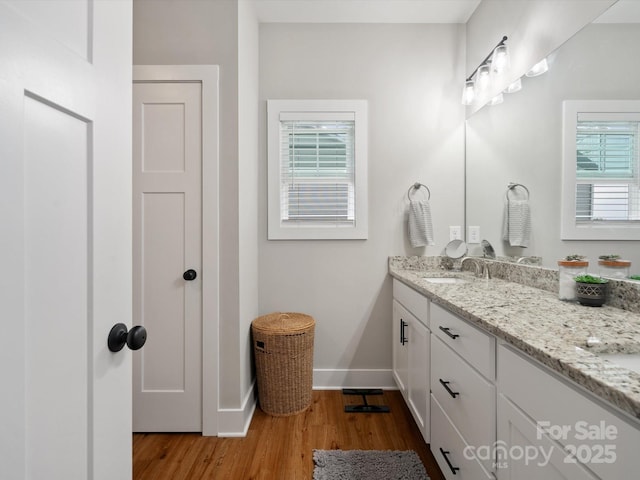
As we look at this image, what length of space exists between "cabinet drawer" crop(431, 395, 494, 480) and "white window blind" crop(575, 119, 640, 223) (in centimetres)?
108

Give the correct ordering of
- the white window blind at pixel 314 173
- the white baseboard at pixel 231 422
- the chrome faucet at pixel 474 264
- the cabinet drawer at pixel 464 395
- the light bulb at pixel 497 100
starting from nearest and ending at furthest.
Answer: the cabinet drawer at pixel 464 395 → the white baseboard at pixel 231 422 → the light bulb at pixel 497 100 → the chrome faucet at pixel 474 264 → the white window blind at pixel 314 173

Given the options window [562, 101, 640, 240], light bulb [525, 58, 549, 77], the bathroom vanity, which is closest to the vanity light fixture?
light bulb [525, 58, 549, 77]

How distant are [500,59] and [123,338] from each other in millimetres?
2415

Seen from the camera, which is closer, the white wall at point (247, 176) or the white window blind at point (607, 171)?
the white window blind at point (607, 171)

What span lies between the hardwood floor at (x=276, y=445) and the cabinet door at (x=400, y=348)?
0.69 ft

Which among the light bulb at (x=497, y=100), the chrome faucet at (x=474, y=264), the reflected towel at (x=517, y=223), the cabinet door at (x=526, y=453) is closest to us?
the cabinet door at (x=526, y=453)

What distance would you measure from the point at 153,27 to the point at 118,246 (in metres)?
1.78

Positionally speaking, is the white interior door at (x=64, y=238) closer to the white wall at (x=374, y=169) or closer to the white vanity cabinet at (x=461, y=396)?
the white vanity cabinet at (x=461, y=396)

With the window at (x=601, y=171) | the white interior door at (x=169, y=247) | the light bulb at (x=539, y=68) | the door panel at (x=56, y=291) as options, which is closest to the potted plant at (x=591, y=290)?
the window at (x=601, y=171)

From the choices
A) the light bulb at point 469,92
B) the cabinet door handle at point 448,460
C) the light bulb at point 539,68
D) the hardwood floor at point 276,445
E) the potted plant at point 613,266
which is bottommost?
the hardwood floor at point 276,445

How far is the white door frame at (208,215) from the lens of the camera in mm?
1844

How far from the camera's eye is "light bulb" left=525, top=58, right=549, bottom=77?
A: 5.23 ft

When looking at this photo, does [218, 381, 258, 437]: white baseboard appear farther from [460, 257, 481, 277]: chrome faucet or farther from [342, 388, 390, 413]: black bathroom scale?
[460, 257, 481, 277]: chrome faucet

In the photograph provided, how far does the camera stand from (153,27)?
72.7 inches
